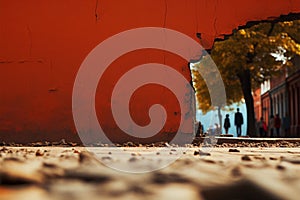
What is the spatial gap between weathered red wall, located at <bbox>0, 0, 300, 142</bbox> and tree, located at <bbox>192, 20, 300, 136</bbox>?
1055 cm

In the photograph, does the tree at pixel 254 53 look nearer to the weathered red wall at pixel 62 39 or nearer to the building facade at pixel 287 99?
the building facade at pixel 287 99

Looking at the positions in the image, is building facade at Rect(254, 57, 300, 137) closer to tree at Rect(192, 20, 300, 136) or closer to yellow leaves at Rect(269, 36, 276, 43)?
tree at Rect(192, 20, 300, 136)

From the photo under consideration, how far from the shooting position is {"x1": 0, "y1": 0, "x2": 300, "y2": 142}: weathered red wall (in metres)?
8.60

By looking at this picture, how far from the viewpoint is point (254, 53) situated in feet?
70.7

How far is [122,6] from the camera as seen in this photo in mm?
8727

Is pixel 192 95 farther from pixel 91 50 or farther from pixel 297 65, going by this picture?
pixel 297 65

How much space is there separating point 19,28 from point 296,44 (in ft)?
47.3

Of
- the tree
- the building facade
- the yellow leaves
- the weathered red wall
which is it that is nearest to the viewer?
the weathered red wall

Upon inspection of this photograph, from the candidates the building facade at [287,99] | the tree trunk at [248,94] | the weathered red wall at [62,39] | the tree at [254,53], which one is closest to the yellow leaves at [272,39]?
the tree at [254,53]

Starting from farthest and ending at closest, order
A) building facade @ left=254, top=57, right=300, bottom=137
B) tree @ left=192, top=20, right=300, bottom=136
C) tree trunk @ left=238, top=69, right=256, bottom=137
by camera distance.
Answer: building facade @ left=254, top=57, right=300, bottom=137, tree trunk @ left=238, top=69, right=256, bottom=137, tree @ left=192, top=20, right=300, bottom=136

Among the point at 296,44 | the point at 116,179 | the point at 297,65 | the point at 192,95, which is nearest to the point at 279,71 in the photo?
the point at 296,44

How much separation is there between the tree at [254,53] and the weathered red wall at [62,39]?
34.6ft

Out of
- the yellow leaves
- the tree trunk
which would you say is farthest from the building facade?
the yellow leaves

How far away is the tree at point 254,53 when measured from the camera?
20141 mm
